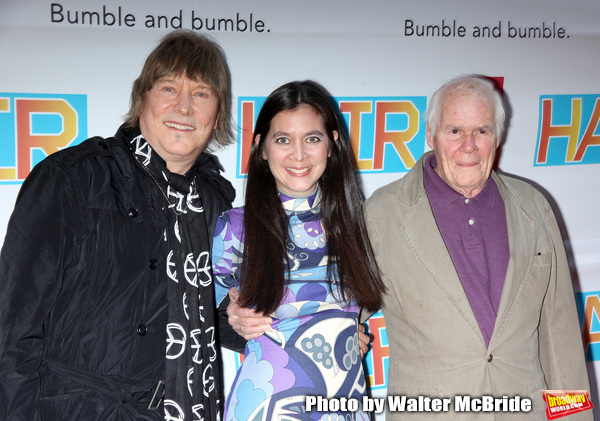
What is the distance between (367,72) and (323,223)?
3.83 ft

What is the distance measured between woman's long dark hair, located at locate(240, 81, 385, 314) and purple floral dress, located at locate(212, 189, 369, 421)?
0.16ft

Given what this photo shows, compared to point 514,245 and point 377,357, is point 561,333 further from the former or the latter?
point 377,357

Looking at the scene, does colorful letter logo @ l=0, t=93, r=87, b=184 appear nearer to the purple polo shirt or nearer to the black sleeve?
the black sleeve

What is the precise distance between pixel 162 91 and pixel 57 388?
1136 millimetres

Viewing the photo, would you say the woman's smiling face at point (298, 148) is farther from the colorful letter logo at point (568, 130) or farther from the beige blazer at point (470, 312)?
the colorful letter logo at point (568, 130)

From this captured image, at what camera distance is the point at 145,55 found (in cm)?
283

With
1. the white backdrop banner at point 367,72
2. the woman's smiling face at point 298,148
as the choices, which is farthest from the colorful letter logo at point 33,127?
the woman's smiling face at point 298,148

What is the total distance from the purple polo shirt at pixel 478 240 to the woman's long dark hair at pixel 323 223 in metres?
0.32

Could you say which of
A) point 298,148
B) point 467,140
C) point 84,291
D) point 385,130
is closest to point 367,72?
point 385,130

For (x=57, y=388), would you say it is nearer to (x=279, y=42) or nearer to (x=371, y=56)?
(x=279, y=42)

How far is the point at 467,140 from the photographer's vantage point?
237 centimetres

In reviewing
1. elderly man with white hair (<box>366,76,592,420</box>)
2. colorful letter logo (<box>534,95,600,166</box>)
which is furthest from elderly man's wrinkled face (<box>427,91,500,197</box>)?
colorful letter logo (<box>534,95,600,166</box>)

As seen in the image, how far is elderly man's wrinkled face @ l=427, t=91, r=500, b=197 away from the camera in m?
2.36

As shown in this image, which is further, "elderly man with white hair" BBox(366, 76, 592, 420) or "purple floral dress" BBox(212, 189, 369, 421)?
"elderly man with white hair" BBox(366, 76, 592, 420)
